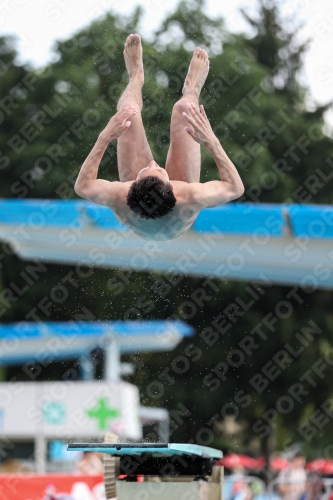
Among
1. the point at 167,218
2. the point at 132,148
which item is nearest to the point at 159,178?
the point at 167,218

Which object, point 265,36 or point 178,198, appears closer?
point 178,198

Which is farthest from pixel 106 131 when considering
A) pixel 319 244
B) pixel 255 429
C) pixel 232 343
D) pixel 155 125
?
pixel 255 429

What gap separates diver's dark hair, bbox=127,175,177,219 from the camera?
698 cm

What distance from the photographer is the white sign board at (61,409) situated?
16234 mm

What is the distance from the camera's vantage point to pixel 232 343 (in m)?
20.5

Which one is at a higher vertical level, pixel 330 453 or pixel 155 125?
pixel 155 125

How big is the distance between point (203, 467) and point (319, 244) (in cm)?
572

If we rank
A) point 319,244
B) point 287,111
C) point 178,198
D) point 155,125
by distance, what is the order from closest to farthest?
point 178,198 < point 319,244 < point 155,125 < point 287,111

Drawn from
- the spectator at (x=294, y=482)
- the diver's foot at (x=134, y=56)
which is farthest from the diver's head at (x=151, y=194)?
the spectator at (x=294, y=482)

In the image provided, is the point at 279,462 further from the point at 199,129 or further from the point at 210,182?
the point at 199,129

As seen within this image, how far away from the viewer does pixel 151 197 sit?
7.01m

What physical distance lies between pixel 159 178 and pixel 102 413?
10.1m

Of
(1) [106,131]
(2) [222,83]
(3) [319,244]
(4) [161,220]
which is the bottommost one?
(4) [161,220]

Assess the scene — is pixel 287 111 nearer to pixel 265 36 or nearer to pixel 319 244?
pixel 265 36
